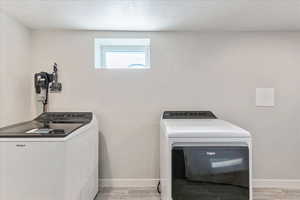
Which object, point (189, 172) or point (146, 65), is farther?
point (146, 65)

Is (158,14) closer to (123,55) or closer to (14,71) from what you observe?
(123,55)

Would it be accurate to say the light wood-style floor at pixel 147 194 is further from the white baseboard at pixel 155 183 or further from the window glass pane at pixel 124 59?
the window glass pane at pixel 124 59

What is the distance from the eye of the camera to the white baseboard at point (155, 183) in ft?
9.57

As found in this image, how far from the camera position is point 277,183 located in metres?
2.93

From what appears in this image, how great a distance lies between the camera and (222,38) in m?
2.95

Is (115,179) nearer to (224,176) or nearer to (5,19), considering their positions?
(224,176)

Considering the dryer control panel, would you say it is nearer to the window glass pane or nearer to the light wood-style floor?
the window glass pane

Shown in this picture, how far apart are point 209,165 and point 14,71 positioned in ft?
6.92

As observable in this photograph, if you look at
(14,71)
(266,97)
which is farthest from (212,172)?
(14,71)

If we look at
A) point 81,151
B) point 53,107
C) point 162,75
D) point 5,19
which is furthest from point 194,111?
point 5,19

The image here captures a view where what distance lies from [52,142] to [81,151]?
419 millimetres

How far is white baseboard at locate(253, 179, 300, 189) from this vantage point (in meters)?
2.92

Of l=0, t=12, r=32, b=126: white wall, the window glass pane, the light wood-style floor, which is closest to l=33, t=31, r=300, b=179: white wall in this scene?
the light wood-style floor

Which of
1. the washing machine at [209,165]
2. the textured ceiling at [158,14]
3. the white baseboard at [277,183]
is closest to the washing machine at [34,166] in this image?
the washing machine at [209,165]
